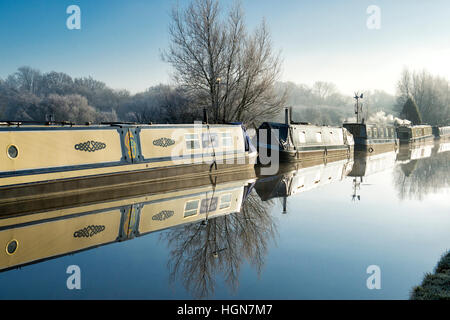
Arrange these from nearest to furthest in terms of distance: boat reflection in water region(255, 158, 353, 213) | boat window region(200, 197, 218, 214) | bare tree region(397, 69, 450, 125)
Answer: boat window region(200, 197, 218, 214) < boat reflection in water region(255, 158, 353, 213) < bare tree region(397, 69, 450, 125)

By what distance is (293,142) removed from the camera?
54.7 ft

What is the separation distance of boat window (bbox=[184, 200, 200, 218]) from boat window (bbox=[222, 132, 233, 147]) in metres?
4.71

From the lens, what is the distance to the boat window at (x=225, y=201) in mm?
7627

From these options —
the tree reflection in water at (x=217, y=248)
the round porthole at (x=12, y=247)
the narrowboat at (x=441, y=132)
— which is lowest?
the tree reflection in water at (x=217, y=248)

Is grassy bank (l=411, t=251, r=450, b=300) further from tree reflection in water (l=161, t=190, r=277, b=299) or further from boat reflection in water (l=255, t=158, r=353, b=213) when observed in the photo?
boat reflection in water (l=255, t=158, r=353, b=213)

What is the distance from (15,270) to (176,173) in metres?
6.49

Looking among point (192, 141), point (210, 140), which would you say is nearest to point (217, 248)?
point (192, 141)

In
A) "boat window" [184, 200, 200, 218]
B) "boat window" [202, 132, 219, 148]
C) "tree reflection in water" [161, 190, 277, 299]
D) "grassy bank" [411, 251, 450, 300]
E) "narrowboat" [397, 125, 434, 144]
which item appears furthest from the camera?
"narrowboat" [397, 125, 434, 144]

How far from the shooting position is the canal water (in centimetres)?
371

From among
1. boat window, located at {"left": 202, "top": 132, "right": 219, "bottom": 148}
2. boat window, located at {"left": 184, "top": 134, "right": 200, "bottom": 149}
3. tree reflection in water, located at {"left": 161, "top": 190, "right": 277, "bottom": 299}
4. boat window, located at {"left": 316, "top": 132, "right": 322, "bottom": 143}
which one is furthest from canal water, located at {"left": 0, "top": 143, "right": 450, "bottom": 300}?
boat window, located at {"left": 316, "top": 132, "right": 322, "bottom": 143}

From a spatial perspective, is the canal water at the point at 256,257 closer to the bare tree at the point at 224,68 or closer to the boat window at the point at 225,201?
the boat window at the point at 225,201

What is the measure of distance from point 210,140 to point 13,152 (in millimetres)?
5929

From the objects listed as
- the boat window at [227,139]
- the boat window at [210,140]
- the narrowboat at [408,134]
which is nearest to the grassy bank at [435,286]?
the boat window at [210,140]

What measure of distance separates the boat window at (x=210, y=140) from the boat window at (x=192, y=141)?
293 millimetres
